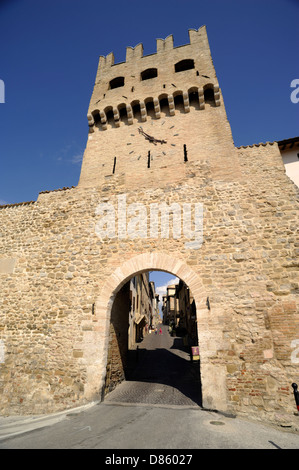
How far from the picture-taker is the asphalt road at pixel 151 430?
3332mm

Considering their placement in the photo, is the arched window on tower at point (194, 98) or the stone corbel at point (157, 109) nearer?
the arched window on tower at point (194, 98)

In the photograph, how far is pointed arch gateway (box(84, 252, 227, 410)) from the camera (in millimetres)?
5238

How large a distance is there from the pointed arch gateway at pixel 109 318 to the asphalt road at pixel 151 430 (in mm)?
438

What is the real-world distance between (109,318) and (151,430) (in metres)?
3.25

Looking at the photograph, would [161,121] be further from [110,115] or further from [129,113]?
[110,115]

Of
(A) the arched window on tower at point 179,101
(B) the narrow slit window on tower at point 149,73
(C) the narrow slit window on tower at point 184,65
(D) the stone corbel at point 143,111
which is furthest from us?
(B) the narrow slit window on tower at point 149,73

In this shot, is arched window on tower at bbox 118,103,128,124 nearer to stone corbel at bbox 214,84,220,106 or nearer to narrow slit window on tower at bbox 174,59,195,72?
narrow slit window on tower at bbox 174,59,195,72

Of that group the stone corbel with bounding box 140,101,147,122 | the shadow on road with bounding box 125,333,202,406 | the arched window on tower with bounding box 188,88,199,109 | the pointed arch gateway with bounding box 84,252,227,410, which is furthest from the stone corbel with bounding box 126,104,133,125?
the shadow on road with bounding box 125,333,202,406

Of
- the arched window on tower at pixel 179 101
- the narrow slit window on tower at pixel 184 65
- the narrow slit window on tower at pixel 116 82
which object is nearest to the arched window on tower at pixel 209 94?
the arched window on tower at pixel 179 101

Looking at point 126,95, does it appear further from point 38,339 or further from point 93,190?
point 38,339

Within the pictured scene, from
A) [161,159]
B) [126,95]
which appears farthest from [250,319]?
[126,95]

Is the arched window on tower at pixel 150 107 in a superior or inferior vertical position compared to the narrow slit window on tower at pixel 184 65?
inferior

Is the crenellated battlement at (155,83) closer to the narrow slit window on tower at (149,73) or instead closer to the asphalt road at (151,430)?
the narrow slit window on tower at (149,73)

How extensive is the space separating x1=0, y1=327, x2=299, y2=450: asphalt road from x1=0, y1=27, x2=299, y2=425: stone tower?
70 centimetres
